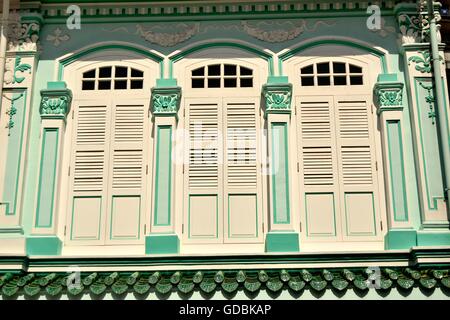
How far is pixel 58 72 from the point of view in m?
10.8

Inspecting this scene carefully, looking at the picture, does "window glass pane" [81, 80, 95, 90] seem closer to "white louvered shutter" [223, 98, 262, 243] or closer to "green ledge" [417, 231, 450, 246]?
"white louvered shutter" [223, 98, 262, 243]

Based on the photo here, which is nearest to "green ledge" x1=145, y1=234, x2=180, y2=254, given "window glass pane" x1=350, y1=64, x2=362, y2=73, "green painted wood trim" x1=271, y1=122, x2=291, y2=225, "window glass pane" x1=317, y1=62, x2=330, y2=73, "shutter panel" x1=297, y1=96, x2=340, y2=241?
"green painted wood trim" x1=271, y1=122, x2=291, y2=225

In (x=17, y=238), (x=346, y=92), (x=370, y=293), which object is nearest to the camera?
(x=370, y=293)

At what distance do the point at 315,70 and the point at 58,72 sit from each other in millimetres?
3750

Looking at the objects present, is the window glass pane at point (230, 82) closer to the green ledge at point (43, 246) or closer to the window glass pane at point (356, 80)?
the window glass pane at point (356, 80)

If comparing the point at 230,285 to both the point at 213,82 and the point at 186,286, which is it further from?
the point at 213,82

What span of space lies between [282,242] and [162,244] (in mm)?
1582

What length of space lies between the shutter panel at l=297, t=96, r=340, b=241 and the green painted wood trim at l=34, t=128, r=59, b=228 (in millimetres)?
3419

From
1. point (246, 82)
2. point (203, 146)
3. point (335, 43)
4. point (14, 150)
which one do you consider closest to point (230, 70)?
point (246, 82)

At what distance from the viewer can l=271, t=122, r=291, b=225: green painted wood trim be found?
390 inches

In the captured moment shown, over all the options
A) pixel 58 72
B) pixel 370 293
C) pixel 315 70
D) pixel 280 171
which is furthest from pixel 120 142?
pixel 370 293

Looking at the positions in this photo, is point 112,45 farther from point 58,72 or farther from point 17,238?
point 17,238

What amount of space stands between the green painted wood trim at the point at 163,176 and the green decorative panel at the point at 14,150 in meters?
1.91

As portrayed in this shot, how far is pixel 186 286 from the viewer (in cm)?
916
